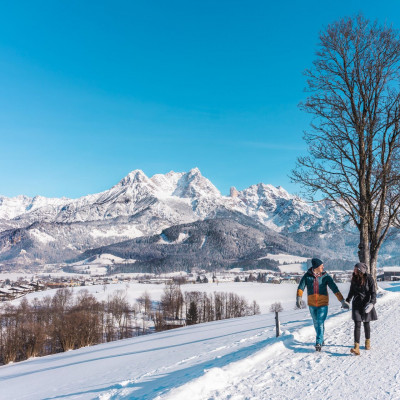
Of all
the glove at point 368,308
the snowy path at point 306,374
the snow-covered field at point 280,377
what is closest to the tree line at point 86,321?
the snow-covered field at point 280,377

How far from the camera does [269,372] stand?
6.66 m

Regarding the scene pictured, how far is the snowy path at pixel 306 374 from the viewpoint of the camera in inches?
218

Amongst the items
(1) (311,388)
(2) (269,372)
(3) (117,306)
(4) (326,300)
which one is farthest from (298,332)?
(3) (117,306)

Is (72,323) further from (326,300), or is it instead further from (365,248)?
(326,300)

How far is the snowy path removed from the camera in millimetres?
5535

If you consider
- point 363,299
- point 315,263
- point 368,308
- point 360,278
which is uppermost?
point 315,263

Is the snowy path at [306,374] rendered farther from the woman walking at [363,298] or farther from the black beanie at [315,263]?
the black beanie at [315,263]

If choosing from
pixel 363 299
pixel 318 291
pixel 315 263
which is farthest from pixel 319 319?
pixel 315 263

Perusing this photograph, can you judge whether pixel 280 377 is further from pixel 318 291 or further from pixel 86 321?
pixel 86 321

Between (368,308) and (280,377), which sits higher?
(368,308)

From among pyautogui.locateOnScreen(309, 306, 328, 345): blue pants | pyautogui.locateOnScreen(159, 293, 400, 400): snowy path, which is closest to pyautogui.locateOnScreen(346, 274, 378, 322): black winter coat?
pyautogui.locateOnScreen(309, 306, 328, 345): blue pants

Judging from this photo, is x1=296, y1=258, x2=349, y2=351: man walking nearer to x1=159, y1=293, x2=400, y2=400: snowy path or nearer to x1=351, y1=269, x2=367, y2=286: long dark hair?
x1=351, y1=269, x2=367, y2=286: long dark hair

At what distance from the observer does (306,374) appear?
6461 mm

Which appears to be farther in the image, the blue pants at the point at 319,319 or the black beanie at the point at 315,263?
the black beanie at the point at 315,263
